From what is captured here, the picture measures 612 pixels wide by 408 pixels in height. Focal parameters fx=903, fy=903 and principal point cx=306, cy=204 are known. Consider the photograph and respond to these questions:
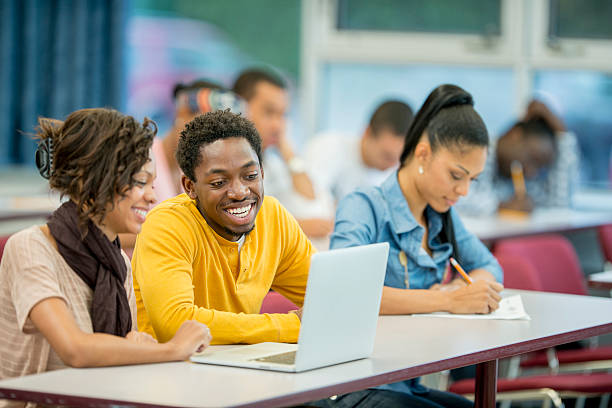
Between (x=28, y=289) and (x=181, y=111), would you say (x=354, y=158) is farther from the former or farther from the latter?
(x=28, y=289)

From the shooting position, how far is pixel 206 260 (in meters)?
1.99

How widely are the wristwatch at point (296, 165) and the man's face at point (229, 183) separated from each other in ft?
8.85

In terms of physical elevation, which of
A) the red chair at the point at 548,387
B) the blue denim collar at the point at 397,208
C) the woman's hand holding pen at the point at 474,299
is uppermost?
the blue denim collar at the point at 397,208

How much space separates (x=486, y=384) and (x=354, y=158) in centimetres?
268

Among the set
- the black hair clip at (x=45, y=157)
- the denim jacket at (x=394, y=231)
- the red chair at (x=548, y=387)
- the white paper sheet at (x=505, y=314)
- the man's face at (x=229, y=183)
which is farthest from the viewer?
the red chair at (x=548, y=387)

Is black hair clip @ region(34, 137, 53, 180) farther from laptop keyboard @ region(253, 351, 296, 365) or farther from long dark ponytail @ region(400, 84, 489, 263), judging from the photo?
long dark ponytail @ region(400, 84, 489, 263)

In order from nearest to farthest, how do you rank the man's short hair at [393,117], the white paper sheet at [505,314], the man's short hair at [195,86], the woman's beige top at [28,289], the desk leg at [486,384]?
the woman's beige top at [28,289] → the desk leg at [486,384] → the white paper sheet at [505,314] → the man's short hair at [195,86] → the man's short hair at [393,117]

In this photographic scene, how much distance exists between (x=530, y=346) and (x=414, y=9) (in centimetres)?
429

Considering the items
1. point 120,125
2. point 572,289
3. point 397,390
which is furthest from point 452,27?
point 120,125

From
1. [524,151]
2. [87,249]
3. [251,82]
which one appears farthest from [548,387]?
[524,151]

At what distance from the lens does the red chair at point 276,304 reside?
2.27 metres

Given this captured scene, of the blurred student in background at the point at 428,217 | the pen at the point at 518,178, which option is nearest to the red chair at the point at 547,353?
the blurred student in background at the point at 428,217

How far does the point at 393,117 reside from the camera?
175 inches

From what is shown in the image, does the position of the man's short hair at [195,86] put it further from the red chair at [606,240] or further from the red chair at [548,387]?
the red chair at [606,240]
